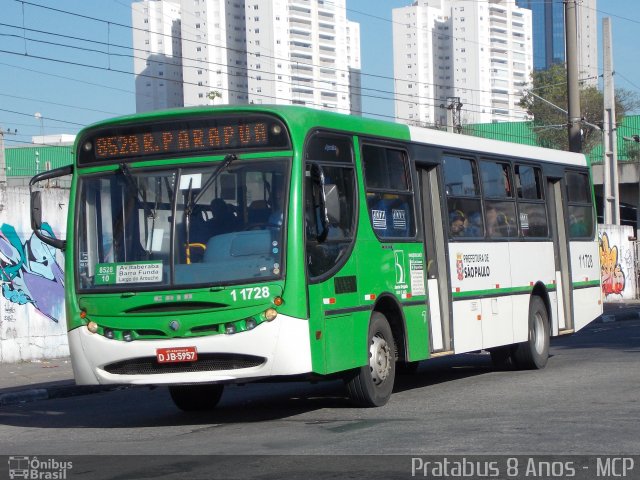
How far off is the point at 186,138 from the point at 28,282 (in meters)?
10.3

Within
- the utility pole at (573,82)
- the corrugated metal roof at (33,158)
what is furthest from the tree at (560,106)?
the utility pole at (573,82)

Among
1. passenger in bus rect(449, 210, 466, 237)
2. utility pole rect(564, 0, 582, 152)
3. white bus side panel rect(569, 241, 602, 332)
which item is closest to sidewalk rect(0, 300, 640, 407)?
passenger in bus rect(449, 210, 466, 237)

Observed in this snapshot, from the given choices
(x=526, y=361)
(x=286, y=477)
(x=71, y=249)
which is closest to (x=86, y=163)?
(x=71, y=249)

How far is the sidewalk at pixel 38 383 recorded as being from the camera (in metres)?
15.5

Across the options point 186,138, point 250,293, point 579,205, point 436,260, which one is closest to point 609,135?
point 579,205

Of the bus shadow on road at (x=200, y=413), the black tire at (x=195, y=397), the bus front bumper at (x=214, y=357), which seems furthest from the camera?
the black tire at (x=195, y=397)

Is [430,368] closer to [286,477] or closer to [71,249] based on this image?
[71,249]

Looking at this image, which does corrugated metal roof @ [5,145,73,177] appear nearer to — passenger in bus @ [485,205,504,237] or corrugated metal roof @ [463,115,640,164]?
corrugated metal roof @ [463,115,640,164]

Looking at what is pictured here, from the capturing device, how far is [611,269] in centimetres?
3984

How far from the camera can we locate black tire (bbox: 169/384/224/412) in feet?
41.9

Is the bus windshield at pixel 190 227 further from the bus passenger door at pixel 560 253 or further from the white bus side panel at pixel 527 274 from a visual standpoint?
the bus passenger door at pixel 560 253

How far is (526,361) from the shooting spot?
1593cm

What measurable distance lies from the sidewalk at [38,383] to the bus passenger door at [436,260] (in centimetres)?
415

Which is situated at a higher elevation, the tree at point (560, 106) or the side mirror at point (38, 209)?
the tree at point (560, 106)
